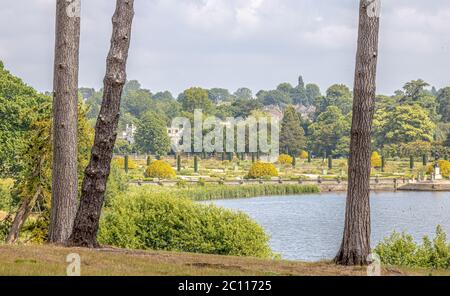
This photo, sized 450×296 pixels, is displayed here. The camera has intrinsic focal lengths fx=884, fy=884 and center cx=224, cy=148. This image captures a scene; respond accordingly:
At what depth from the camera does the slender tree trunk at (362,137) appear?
1213cm

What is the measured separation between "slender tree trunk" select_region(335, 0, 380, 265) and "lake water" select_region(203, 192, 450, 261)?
13.5 metres

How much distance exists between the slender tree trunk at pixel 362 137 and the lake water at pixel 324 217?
1345 cm

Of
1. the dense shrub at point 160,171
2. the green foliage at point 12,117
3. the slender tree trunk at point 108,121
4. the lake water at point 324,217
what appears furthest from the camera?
the dense shrub at point 160,171

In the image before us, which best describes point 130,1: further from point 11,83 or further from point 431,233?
point 11,83

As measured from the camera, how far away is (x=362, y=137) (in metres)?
12.1

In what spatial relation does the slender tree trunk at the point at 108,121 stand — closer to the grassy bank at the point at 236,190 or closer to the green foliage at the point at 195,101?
the grassy bank at the point at 236,190

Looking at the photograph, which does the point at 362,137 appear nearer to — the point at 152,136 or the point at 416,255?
the point at 416,255

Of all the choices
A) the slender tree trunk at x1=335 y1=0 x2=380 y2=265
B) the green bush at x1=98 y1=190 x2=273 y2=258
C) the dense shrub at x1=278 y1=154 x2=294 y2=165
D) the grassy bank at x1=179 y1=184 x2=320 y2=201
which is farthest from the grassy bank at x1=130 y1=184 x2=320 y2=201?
the slender tree trunk at x1=335 y1=0 x2=380 y2=265

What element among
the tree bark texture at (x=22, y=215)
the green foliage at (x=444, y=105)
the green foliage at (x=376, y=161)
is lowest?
the tree bark texture at (x=22, y=215)

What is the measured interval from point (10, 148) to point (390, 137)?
58630 mm

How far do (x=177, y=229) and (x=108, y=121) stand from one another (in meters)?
10.7

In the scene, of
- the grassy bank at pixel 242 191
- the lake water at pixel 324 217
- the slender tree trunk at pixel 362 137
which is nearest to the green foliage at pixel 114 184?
the lake water at pixel 324 217
